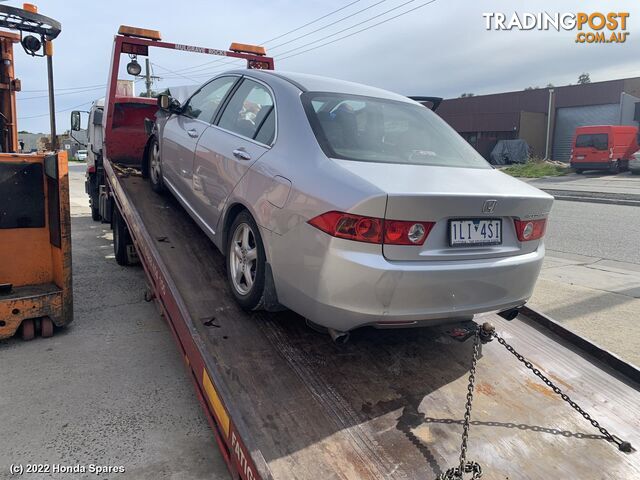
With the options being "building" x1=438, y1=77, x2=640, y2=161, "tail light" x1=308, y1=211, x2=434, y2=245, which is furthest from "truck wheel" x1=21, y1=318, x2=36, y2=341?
"building" x1=438, y1=77, x2=640, y2=161

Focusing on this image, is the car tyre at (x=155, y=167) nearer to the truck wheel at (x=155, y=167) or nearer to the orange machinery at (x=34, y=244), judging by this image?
the truck wheel at (x=155, y=167)

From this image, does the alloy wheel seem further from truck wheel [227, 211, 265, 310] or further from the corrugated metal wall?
the corrugated metal wall

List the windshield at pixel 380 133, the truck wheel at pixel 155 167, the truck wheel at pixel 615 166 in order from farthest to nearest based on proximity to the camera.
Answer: the truck wheel at pixel 615 166 < the truck wheel at pixel 155 167 < the windshield at pixel 380 133

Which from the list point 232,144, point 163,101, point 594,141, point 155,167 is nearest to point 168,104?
point 163,101

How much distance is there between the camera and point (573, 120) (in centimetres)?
4028

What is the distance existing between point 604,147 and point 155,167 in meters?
27.0

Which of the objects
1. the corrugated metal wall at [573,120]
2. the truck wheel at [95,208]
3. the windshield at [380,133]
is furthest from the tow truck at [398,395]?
the corrugated metal wall at [573,120]

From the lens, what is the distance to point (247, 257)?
3.24m

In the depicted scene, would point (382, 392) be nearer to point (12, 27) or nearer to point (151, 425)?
point (151, 425)

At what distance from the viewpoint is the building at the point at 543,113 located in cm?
3744

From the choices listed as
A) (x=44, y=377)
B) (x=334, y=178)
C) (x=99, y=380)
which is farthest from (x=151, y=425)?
(x=334, y=178)

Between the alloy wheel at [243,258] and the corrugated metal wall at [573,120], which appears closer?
the alloy wheel at [243,258]

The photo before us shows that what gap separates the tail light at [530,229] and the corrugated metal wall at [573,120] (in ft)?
134

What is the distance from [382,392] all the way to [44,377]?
2561 mm
